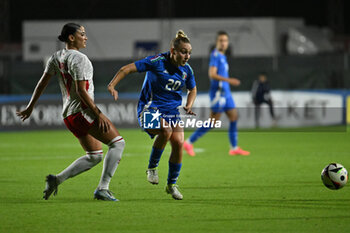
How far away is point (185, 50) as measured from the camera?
811 cm

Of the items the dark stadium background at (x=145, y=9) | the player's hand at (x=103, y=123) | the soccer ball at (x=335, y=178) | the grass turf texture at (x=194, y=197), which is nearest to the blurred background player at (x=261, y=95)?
the grass turf texture at (x=194, y=197)

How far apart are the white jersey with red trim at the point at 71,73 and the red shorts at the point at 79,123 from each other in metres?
0.05

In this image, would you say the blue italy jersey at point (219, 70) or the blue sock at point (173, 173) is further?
the blue italy jersey at point (219, 70)

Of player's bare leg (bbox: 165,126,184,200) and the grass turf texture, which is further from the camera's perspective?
player's bare leg (bbox: 165,126,184,200)

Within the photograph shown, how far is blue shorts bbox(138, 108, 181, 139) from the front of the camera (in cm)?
840

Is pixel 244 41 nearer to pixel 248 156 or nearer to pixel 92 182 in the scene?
pixel 248 156

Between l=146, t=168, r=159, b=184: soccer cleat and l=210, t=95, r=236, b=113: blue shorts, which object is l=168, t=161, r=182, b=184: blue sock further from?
l=210, t=95, r=236, b=113: blue shorts

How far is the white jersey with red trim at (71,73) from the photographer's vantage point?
7.54 metres

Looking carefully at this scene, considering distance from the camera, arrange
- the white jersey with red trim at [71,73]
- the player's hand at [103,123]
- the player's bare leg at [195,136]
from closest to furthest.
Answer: the white jersey with red trim at [71,73] < the player's hand at [103,123] < the player's bare leg at [195,136]

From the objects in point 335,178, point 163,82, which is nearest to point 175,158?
point 163,82

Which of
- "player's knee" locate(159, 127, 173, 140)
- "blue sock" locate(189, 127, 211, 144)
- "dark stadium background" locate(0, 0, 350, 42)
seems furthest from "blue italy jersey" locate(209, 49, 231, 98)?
"dark stadium background" locate(0, 0, 350, 42)

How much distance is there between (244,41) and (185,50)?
35.4 metres

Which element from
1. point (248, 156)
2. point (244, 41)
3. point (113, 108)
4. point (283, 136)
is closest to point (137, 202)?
point (248, 156)

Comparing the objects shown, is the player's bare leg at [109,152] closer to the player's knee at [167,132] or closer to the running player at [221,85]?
the player's knee at [167,132]
